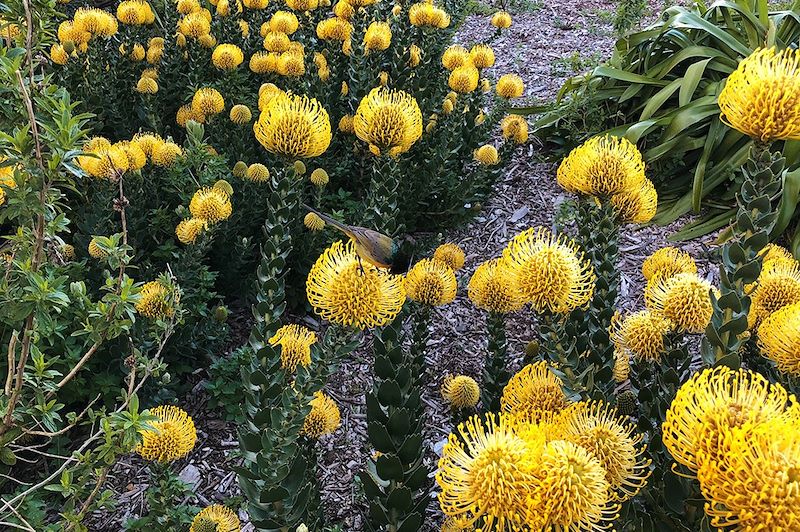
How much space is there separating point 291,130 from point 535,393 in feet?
3.41

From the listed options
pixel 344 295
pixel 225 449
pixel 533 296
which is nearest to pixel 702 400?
pixel 533 296

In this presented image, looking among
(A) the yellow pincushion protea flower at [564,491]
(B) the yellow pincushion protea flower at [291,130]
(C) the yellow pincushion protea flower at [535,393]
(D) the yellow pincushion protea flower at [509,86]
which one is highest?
(B) the yellow pincushion protea flower at [291,130]

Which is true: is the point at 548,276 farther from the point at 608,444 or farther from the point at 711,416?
the point at 711,416

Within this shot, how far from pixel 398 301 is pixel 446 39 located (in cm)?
419

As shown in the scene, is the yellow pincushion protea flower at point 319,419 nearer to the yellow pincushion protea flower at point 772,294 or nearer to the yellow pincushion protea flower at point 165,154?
the yellow pincushion protea flower at point 772,294

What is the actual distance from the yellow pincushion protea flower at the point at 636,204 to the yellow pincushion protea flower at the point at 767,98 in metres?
0.51

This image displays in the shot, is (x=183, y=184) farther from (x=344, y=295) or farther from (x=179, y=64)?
(x=344, y=295)

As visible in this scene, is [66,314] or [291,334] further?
[66,314]

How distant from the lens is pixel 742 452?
101 centimetres

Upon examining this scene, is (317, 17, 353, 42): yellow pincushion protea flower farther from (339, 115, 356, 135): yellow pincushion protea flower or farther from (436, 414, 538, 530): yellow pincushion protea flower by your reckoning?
(436, 414, 538, 530): yellow pincushion protea flower

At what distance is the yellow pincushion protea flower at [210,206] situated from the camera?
2.70 m

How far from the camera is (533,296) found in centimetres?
161

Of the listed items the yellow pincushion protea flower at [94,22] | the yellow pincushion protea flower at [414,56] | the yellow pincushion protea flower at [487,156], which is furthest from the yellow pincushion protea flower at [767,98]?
the yellow pincushion protea flower at [94,22]

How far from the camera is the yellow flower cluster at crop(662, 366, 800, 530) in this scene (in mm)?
983
